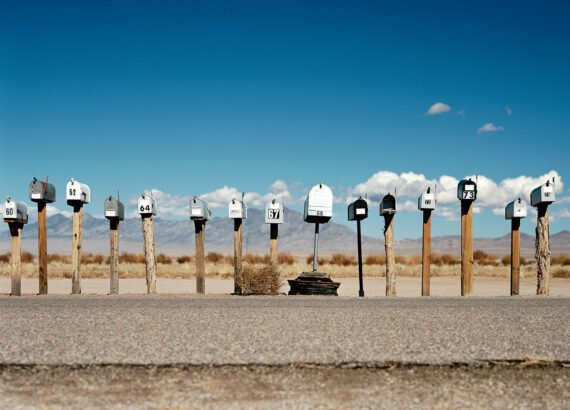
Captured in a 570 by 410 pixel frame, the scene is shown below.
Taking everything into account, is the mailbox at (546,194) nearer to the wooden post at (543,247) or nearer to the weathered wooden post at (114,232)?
the wooden post at (543,247)

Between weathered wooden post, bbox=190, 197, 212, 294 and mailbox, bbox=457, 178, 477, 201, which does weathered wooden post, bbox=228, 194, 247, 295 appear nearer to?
weathered wooden post, bbox=190, 197, 212, 294

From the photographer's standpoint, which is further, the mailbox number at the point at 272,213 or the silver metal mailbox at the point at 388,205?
the mailbox number at the point at 272,213

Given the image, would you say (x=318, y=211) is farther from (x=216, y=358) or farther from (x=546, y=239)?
(x=216, y=358)

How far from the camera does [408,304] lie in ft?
33.1

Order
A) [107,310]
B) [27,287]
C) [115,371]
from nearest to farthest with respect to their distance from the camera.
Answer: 1. [115,371]
2. [107,310]
3. [27,287]

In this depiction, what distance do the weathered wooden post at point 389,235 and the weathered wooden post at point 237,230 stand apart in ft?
8.77

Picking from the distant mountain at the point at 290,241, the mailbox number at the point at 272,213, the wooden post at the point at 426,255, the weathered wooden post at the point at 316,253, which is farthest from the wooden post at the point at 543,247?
the distant mountain at the point at 290,241

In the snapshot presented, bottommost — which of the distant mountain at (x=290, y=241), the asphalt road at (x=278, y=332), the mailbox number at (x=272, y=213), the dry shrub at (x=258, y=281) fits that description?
the distant mountain at (x=290, y=241)

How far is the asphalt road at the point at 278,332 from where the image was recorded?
5.50 m

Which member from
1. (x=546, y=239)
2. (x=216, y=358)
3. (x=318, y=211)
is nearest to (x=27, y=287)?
(x=318, y=211)

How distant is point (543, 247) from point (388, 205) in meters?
2.96

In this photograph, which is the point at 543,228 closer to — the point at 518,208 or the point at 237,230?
the point at 518,208

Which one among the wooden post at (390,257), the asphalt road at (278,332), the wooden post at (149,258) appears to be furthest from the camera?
the wooden post at (149,258)

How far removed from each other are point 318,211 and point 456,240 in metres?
159
